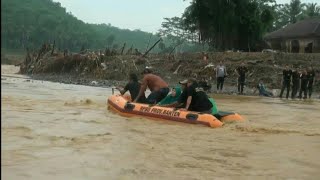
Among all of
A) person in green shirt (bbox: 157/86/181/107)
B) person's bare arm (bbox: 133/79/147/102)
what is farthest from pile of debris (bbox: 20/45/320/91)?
person in green shirt (bbox: 157/86/181/107)

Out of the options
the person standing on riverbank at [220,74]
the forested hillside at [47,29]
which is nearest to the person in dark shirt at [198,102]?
the person standing on riverbank at [220,74]

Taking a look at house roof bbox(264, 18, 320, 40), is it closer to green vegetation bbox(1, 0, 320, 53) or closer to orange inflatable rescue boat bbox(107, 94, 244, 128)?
green vegetation bbox(1, 0, 320, 53)

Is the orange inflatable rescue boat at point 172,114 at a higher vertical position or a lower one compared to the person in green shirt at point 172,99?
lower

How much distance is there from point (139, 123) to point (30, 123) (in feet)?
8.14

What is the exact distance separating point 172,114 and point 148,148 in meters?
3.49

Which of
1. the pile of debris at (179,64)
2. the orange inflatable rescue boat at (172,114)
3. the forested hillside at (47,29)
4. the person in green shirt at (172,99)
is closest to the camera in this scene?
the orange inflatable rescue boat at (172,114)

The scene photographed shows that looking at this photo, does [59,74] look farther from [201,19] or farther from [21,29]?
[21,29]

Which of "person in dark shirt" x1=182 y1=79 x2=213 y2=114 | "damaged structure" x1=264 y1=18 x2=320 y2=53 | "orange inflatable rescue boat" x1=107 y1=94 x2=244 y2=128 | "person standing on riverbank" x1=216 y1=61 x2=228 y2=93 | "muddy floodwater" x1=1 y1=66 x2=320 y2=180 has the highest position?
"damaged structure" x1=264 y1=18 x2=320 y2=53

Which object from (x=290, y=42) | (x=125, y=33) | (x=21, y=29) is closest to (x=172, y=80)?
(x=290, y=42)

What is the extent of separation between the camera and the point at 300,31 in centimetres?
4059

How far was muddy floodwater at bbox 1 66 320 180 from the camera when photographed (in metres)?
6.01

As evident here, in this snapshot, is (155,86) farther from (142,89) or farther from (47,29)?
(47,29)

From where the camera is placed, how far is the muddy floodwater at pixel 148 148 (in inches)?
237

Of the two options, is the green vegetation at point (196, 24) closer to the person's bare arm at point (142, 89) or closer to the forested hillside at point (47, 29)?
the forested hillside at point (47, 29)
